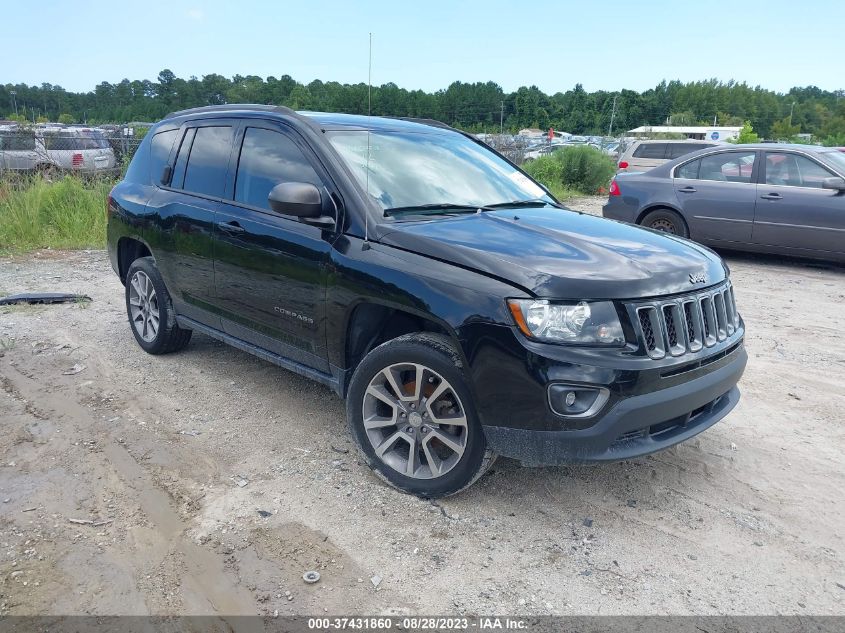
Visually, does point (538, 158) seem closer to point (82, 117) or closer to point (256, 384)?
point (256, 384)

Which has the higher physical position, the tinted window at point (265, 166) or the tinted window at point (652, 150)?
the tinted window at point (652, 150)

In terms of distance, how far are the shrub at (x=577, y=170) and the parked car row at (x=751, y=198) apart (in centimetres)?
872

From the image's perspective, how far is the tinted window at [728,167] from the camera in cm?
951

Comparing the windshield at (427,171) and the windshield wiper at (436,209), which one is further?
the windshield at (427,171)

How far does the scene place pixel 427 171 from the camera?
13.8 ft

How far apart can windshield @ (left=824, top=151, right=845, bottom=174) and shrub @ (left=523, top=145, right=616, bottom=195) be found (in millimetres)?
9855

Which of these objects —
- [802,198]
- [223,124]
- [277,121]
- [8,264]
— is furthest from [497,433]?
[8,264]

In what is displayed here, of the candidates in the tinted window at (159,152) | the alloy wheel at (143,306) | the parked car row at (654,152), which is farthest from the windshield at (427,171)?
the parked car row at (654,152)

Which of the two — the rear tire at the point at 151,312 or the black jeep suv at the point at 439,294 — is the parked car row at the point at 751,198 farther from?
the rear tire at the point at 151,312

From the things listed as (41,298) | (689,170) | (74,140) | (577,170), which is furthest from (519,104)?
(41,298)

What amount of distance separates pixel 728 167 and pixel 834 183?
139cm

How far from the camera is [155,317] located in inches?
216

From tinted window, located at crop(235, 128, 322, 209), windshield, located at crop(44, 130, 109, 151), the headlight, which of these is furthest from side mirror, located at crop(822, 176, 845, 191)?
windshield, located at crop(44, 130, 109, 151)

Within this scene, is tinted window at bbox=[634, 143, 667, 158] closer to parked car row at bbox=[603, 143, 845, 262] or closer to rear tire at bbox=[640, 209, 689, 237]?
parked car row at bbox=[603, 143, 845, 262]
